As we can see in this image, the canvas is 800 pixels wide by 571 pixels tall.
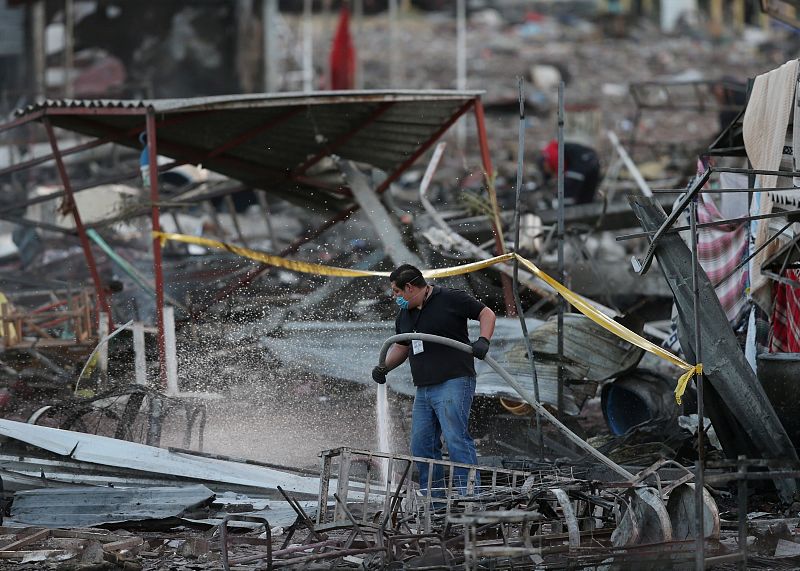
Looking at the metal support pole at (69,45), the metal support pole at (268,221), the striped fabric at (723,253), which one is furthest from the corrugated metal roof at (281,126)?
the metal support pole at (69,45)

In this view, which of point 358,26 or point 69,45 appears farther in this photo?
point 358,26

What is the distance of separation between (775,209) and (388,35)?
2812cm

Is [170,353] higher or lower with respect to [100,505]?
higher

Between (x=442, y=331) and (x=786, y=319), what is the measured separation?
308 cm

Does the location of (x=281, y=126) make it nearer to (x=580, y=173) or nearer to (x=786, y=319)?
(x=580, y=173)

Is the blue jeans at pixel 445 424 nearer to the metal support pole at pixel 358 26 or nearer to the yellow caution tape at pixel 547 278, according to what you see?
the yellow caution tape at pixel 547 278

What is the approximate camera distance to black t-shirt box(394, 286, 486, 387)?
8070 mm

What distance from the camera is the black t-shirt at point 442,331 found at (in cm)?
807

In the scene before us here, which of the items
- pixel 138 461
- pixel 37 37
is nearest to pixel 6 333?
pixel 138 461

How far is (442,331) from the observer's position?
26.6 feet

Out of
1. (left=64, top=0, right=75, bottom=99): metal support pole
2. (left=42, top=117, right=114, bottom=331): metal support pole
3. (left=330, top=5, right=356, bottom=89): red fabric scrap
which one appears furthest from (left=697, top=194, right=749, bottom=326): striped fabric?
(left=64, top=0, right=75, bottom=99): metal support pole

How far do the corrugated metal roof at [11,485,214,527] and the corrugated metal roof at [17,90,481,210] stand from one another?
387 cm

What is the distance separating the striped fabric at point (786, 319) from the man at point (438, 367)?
277 centimetres

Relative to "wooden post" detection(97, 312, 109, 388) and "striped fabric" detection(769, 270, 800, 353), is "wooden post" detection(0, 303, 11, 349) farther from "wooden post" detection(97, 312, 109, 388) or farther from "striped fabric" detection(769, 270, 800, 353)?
"striped fabric" detection(769, 270, 800, 353)
